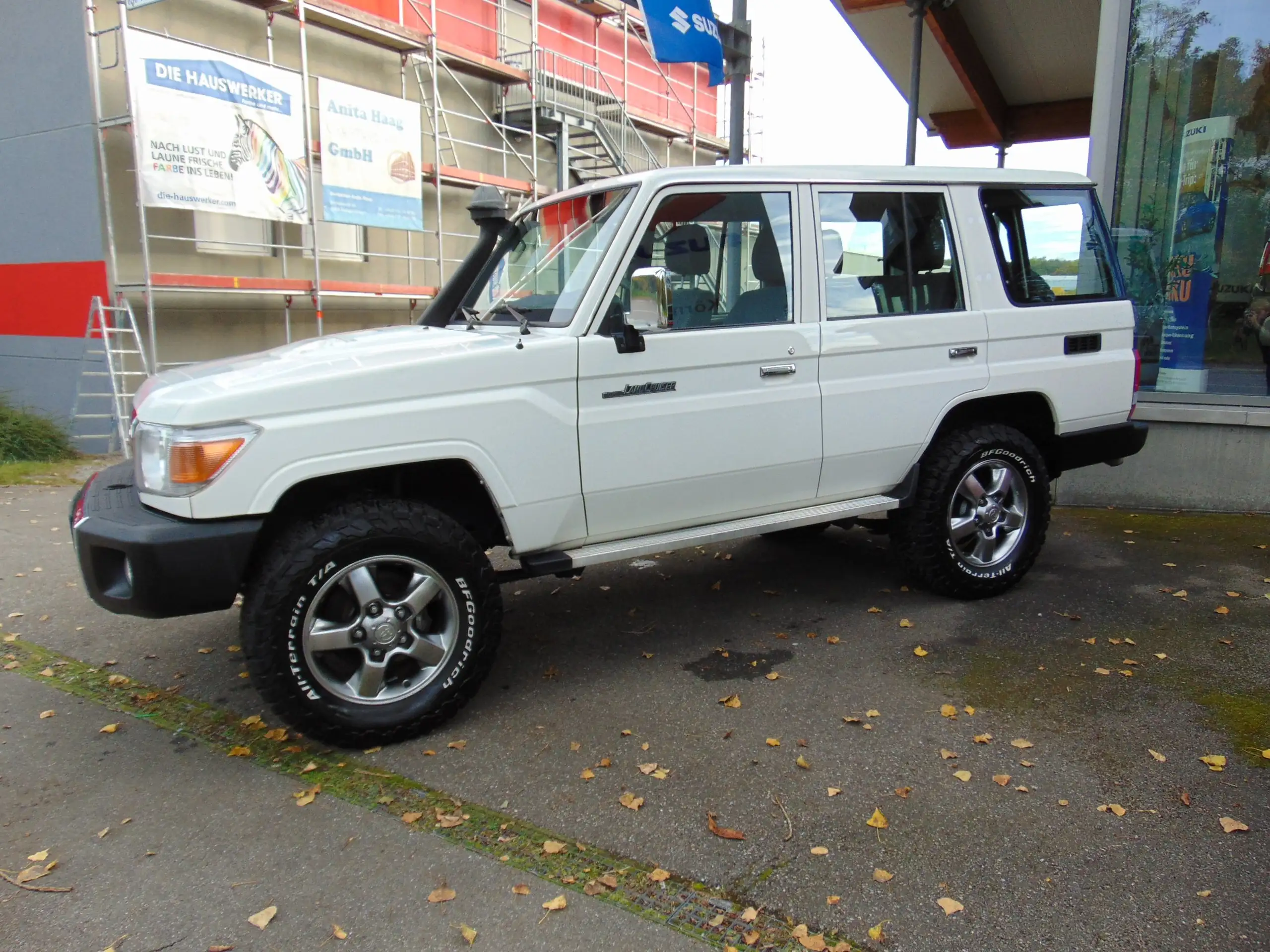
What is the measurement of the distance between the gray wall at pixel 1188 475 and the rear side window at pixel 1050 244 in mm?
2311

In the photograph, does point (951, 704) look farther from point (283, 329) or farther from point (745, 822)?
point (283, 329)

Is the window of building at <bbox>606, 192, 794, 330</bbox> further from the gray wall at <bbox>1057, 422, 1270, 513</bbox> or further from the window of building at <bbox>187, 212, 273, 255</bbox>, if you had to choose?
the window of building at <bbox>187, 212, 273, 255</bbox>

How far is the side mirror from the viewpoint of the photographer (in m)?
3.86

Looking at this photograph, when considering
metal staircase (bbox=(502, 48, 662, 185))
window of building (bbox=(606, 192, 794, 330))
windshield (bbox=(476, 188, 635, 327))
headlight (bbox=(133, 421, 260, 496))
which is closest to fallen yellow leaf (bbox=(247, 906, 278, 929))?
headlight (bbox=(133, 421, 260, 496))

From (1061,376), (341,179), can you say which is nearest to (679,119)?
(341,179)

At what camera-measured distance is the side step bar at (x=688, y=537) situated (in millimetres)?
Answer: 3926

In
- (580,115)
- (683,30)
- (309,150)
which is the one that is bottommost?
(683,30)

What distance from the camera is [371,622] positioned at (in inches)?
140

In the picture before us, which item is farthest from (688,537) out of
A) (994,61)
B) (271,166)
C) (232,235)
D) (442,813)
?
(994,61)

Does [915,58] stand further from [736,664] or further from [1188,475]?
[736,664]

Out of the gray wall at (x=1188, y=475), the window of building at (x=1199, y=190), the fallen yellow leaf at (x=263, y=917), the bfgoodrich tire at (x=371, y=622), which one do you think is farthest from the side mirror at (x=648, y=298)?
the window of building at (x=1199, y=190)

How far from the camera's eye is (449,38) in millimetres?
14836

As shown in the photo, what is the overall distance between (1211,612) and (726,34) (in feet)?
16.2

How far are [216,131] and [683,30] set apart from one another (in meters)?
6.69
